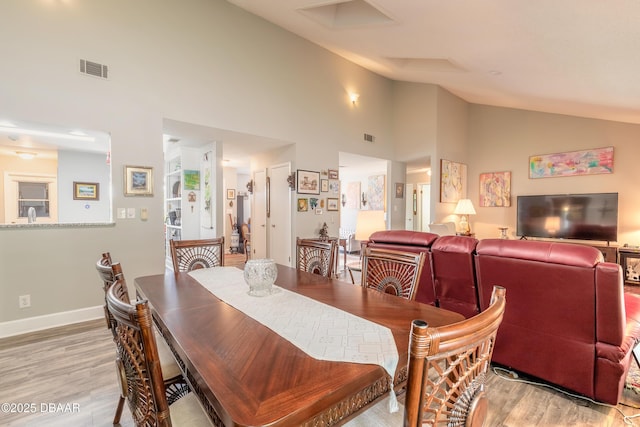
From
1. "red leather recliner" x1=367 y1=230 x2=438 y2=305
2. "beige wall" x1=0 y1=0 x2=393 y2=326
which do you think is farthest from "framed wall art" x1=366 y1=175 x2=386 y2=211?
"red leather recliner" x1=367 y1=230 x2=438 y2=305

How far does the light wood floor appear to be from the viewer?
1.67 meters

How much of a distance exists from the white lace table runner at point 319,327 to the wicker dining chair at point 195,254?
2.53 ft

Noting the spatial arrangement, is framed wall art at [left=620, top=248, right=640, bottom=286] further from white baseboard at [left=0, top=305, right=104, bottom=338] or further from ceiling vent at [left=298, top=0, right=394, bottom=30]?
white baseboard at [left=0, top=305, right=104, bottom=338]

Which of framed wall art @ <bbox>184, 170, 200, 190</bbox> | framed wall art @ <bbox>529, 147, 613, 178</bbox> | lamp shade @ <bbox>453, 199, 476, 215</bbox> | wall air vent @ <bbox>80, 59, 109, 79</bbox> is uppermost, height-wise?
wall air vent @ <bbox>80, 59, 109, 79</bbox>

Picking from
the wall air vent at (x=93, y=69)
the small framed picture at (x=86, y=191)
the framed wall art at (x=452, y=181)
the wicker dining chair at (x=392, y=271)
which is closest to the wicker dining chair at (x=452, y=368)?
the wicker dining chair at (x=392, y=271)

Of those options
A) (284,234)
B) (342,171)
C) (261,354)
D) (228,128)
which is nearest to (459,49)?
(228,128)

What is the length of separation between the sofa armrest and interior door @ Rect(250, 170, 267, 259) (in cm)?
500

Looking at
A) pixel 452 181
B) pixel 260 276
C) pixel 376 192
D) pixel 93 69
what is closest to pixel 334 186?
pixel 452 181

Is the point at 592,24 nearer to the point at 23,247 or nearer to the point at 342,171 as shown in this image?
the point at 23,247

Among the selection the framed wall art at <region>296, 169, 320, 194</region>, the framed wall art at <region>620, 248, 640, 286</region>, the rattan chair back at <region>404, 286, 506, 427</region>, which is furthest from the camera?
the framed wall art at <region>296, 169, 320, 194</region>

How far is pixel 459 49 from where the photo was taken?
3605 millimetres

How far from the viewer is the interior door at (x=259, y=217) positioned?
589 cm

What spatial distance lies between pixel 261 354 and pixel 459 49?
4.10 meters

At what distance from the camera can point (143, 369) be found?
819mm
